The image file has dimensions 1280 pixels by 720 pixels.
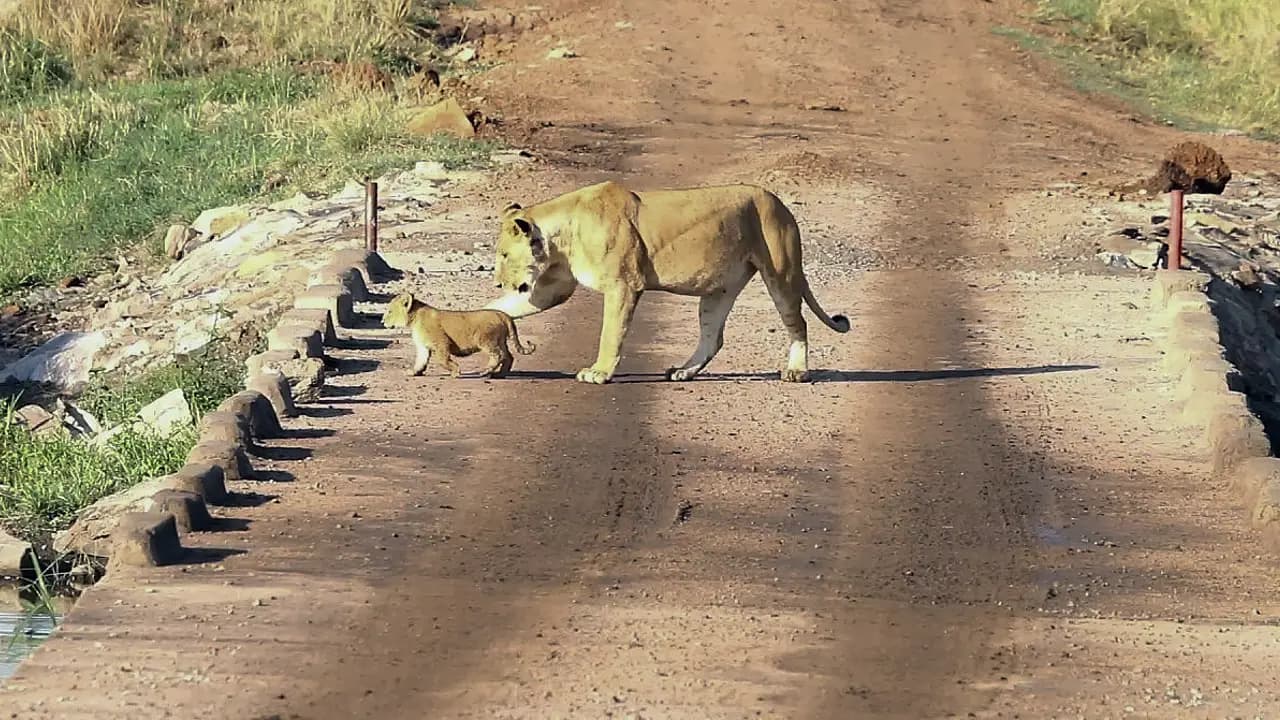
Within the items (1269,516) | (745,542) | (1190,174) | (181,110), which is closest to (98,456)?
(745,542)

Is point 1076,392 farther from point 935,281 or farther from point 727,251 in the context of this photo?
point 935,281

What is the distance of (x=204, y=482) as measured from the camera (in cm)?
965

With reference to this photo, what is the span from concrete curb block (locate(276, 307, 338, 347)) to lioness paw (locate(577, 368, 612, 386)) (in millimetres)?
1811

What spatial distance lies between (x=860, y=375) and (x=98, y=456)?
4254 mm

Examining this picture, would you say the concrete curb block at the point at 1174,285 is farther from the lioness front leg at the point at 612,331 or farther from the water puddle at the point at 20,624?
the water puddle at the point at 20,624

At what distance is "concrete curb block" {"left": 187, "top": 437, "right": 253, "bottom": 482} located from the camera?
10148 millimetres

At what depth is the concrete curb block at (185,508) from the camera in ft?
30.1

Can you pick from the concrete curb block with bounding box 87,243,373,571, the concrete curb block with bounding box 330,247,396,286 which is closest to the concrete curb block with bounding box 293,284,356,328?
the concrete curb block with bounding box 87,243,373,571

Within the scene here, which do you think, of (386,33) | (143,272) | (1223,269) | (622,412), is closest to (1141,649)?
(622,412)

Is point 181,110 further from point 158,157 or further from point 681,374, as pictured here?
point 681,374

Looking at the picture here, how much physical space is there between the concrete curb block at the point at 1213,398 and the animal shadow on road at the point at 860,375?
699 mm

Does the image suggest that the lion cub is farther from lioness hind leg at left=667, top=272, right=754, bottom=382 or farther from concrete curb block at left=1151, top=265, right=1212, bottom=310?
concrete curb block at left=1151, top=265, right=1212, bottom=310

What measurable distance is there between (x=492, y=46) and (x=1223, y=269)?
598 inches

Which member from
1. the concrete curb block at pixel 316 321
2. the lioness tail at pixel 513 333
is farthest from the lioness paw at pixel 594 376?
the concrete curb block at pixel 316 321
